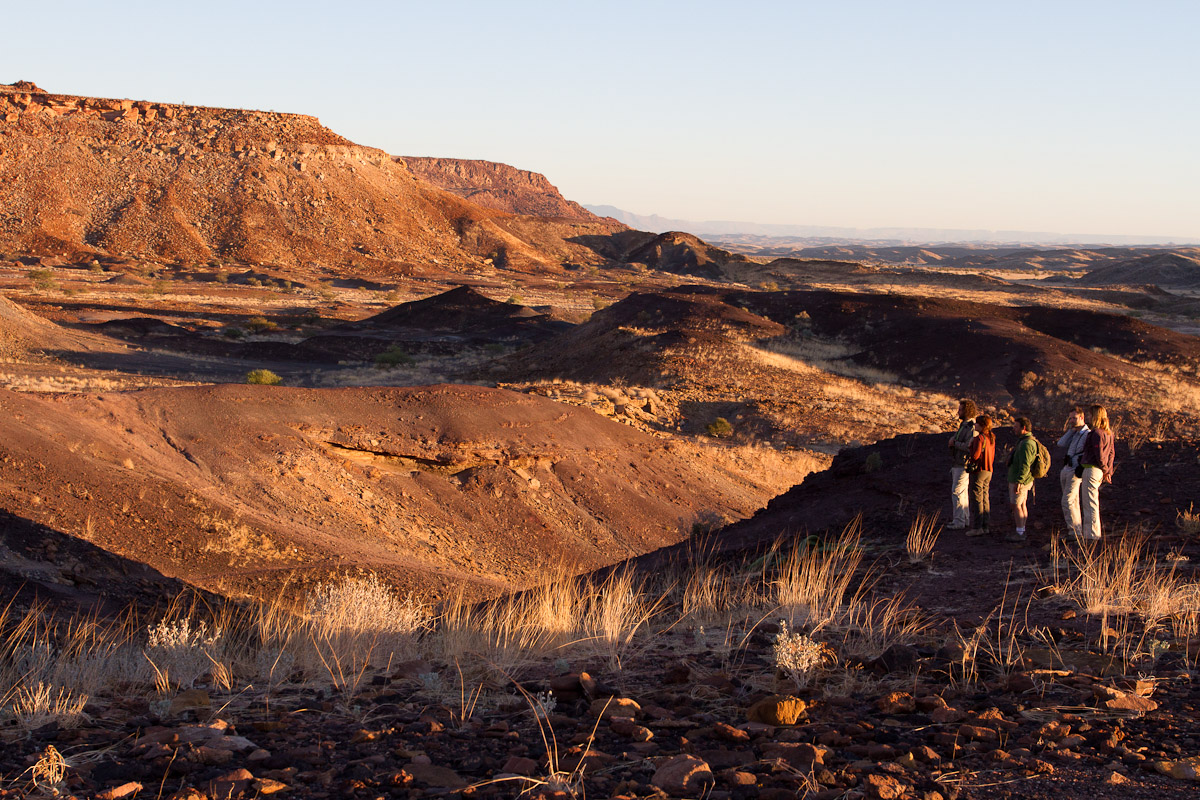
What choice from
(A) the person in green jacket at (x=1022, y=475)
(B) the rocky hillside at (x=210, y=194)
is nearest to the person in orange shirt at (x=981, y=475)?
(A) the person in green jacket at (x=1022, y=475)

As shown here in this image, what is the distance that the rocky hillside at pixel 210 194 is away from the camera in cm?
7262

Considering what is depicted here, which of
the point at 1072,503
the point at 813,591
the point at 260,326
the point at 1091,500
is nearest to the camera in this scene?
the point at 813,591

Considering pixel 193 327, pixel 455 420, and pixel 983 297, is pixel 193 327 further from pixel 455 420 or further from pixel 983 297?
pixel 983 297

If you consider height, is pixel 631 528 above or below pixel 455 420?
below

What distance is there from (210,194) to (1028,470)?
81.7m

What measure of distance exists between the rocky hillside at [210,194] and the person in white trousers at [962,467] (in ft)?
232

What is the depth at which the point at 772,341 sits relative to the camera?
33406 mm

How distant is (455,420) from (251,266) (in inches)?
2458

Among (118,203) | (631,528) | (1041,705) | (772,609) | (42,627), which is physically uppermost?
(118,203)

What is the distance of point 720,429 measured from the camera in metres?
22.9

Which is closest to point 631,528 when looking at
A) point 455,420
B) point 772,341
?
point 455,420

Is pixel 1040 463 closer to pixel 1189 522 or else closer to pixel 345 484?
pixel 1189 522

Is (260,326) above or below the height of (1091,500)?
below

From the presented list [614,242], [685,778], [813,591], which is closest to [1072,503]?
[813,591]
